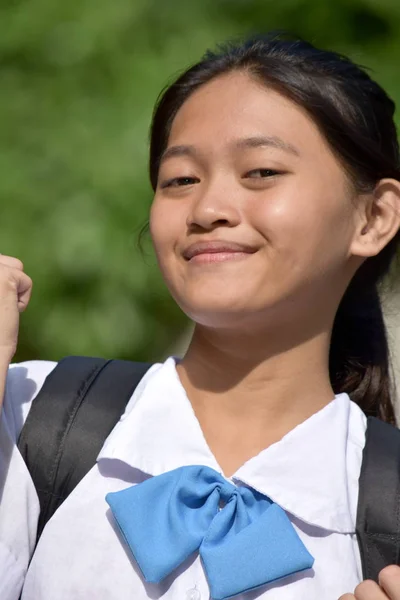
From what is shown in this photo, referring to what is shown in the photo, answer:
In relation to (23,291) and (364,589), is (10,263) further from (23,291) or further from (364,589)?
(364,589)

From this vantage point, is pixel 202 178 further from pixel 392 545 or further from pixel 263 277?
pixel 392 545

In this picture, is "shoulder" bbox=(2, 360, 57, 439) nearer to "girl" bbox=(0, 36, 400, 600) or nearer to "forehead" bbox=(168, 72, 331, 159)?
"girl" bbox=(0, 36, 400, 600)

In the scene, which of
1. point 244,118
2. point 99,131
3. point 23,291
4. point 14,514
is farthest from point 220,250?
point 99,131

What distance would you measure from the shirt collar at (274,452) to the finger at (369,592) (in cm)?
19

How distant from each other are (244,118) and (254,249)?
0.92 feet

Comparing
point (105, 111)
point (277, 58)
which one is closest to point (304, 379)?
point (277, 58)

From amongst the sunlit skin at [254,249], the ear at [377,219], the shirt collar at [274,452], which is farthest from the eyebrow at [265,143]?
the shirt collar at [274,452]

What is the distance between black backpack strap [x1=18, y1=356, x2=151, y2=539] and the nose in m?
0.38

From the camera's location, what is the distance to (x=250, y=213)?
1.84 meters

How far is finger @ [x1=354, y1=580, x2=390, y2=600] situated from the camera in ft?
5.10

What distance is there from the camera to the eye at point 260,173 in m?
1.87

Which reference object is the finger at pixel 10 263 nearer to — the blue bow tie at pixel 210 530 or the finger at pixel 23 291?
the finger at pixel 23 291

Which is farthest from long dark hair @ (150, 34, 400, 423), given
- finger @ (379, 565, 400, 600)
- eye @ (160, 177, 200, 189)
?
finger @ (379, 565, 400, 600)

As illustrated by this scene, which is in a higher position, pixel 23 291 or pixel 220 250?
pixel 220 250
